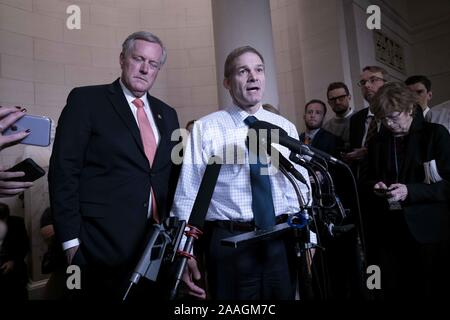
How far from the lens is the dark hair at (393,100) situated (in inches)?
63.6

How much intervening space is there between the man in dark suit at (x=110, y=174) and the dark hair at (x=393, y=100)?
3.69ft

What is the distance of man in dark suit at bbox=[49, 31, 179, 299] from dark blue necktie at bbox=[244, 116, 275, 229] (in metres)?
0.42

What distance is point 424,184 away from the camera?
155cm

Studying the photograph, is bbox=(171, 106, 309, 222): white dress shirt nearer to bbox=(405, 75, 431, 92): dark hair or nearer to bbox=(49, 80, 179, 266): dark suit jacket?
bbox=(49, 80, 179, 266): dark suit jacket

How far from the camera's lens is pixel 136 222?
4.23 ft

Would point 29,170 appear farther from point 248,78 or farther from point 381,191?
point 381,191

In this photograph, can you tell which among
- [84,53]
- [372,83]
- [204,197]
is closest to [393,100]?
[372,83]

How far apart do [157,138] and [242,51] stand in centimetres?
55

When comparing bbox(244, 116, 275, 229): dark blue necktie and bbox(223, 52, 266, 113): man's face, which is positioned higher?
bbox(223, 52, 266, 113): man's face

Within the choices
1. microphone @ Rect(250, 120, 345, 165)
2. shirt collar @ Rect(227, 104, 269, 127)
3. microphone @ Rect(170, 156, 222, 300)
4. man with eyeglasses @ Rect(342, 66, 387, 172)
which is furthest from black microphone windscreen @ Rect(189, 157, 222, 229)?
man with eyeglasses @ Rect(342, 66, 387, 172)

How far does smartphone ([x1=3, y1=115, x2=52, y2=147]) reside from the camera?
36.6 inches

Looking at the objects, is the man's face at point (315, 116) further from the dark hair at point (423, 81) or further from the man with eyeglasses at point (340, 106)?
the dark hair at point (423, 81)
